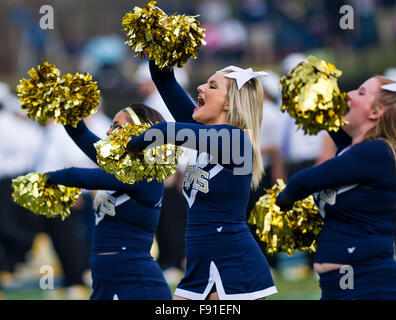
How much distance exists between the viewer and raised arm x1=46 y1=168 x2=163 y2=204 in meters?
3.18

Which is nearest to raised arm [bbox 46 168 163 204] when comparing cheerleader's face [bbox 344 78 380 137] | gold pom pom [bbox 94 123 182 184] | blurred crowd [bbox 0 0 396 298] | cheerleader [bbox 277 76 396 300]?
gold pom pom [bbox 94 123 182 184]

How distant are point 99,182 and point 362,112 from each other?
1.18 meters

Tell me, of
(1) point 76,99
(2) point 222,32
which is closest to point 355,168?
(1) point 76,99

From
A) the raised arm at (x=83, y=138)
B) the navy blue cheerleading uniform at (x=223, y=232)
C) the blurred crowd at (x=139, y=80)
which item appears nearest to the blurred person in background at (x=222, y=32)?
the blurred crowd at (x=139, y=80)

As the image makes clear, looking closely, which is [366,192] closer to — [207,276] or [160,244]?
[207,276]

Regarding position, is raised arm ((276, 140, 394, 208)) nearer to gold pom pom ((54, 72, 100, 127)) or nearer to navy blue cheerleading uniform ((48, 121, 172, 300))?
navy blue cheerleading uniform ((48, 121, 172, 300))

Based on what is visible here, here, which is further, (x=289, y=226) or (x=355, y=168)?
(x=289, y=226)

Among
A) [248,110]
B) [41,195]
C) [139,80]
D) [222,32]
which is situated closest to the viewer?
[248,110]

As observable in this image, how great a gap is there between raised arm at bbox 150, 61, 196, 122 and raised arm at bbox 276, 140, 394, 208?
2.48 ft

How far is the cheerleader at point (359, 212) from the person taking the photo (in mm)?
2680

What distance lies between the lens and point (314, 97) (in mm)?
2631

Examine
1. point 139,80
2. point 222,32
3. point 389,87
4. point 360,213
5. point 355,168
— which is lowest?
point 360,213

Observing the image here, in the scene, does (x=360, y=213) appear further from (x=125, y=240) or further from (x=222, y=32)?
(x=222, y=32)

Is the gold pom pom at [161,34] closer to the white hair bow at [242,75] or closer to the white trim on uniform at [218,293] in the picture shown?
the white hair bow at [242,75]
